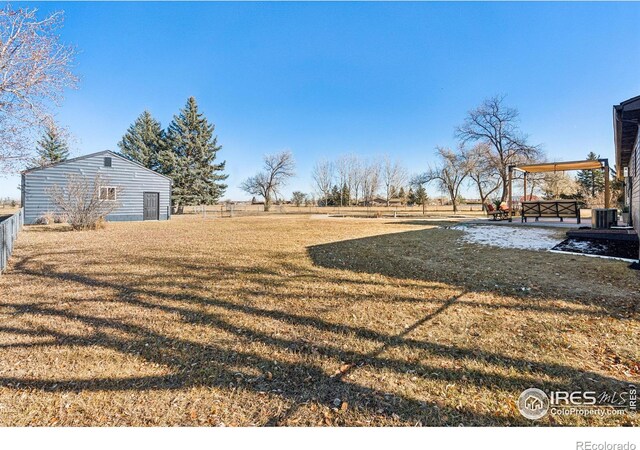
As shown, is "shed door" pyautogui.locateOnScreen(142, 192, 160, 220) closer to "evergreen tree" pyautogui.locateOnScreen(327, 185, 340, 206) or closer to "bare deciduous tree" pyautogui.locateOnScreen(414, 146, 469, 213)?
"bare deciduous tree" pyautogui.locateOnScreen(414, 146, 469, 213)

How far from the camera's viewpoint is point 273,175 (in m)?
41.4

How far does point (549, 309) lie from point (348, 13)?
373 inches

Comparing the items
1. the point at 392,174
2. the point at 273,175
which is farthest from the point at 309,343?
the point at 392,174

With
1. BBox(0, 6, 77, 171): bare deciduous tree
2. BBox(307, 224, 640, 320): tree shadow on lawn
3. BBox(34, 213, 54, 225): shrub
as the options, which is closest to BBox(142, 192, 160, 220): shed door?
BBox(34, 213, 54, 225): shrub

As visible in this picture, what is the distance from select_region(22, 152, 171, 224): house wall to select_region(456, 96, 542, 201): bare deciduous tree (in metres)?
27.2

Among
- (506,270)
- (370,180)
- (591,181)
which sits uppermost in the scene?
(370,180)

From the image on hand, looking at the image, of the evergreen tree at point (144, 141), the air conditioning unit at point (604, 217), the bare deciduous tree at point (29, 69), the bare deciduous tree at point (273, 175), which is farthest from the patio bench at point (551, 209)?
the evergreen tree at point (144, 141)

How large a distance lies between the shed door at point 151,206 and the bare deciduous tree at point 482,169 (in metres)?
27.4

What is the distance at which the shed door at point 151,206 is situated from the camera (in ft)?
61.5

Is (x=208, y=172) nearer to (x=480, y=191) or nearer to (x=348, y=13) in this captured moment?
(x=348, y=13)

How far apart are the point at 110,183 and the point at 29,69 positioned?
1178 centimetres

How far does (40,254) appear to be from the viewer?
664 cm

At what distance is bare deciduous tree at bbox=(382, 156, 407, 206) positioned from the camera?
132 feet

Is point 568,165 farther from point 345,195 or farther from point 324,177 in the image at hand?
point 324,177
